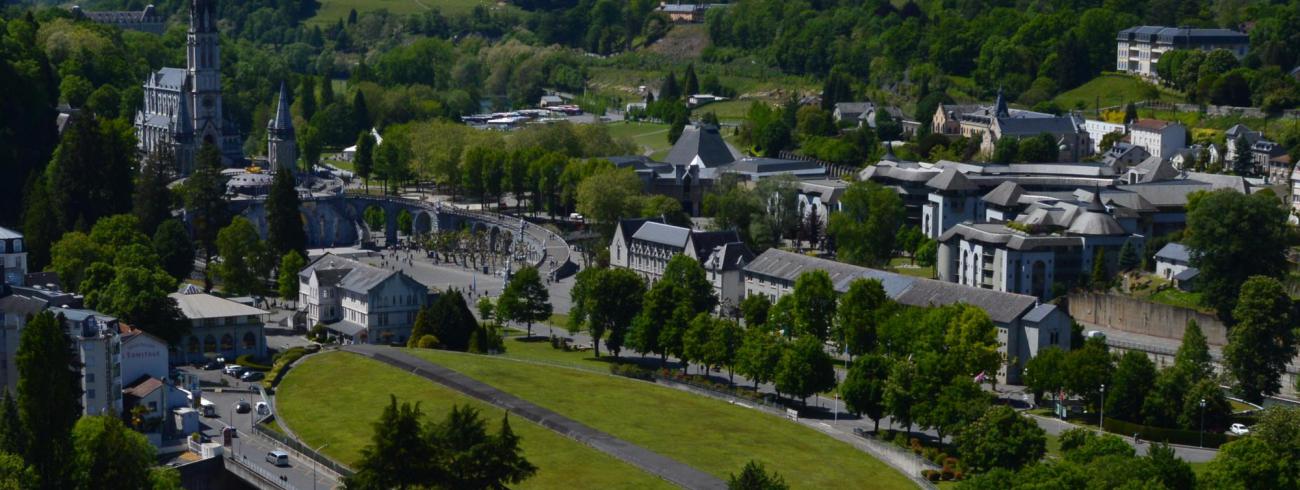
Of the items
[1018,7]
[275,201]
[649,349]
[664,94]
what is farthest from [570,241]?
[1018,7]

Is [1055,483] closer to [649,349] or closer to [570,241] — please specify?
[649,349]

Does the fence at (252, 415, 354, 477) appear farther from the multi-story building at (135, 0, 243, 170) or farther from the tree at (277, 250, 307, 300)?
the multi-story building at (135, 0, 243, 170)

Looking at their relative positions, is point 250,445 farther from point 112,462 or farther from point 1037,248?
point 1037,248

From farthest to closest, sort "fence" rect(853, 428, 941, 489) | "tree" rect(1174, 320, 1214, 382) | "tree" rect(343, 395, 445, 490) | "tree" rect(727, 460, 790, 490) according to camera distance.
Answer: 1. "tree" rect(1174, 320, 1214, 382)
2. "fence" rect(853, 428, 941, 489)
3. "tree" rect(343, 395, 445, 490)
4. "tree" rect(727, 460, 790, 490)

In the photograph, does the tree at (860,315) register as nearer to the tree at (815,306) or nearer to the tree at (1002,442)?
the tree at (815,306)

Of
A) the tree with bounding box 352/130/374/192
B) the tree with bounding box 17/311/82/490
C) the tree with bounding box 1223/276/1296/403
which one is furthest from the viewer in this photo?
the tree with bounding box 352/130/374/192

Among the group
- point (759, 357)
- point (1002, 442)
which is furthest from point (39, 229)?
point (1002, 442)

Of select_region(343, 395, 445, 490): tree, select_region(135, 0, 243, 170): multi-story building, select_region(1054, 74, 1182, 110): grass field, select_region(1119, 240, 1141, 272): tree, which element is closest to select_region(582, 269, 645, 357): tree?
select_region(1119, 240, 1141, 272): tree
